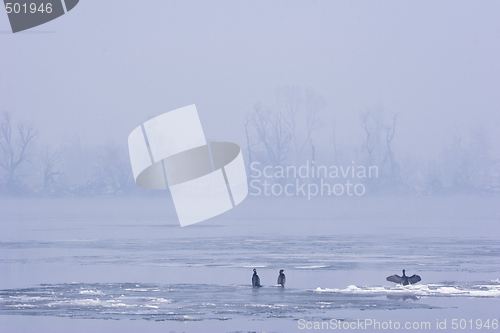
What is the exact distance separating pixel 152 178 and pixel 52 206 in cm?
733

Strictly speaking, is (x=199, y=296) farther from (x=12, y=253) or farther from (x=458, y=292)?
(x=12, y=253)

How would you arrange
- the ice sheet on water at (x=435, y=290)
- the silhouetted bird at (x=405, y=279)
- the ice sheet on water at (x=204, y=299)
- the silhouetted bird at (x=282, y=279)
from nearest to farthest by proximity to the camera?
the ice sheet on water at (x=204, y=299), the ice sheet on water at (x=435, y=290), the silhouetted bird at (x=282, y=279), the silhouetted bird at (x=405, y=279)

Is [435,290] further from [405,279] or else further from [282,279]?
[282,279]

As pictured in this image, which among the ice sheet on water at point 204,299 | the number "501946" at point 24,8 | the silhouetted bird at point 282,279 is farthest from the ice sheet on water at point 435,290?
the number "501946" at point 24,8

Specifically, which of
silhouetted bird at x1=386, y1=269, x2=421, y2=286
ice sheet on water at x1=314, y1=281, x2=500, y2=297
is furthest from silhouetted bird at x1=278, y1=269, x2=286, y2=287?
silhouetted bird at x1=386, y1=269, x2=421, y2=286

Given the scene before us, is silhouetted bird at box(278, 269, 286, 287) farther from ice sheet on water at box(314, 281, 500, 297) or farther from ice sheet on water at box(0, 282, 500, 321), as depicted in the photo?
ice sheet on water at box(314, 281, 500, 297)

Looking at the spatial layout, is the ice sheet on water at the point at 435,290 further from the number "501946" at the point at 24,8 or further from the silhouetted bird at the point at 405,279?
the number "501946" at the point at 24,8

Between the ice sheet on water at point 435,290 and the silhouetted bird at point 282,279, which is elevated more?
the silhouetted bird at point 282,279

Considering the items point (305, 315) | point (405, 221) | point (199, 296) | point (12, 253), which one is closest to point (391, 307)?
point (305, 315)

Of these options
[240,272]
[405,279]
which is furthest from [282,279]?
[405,279]

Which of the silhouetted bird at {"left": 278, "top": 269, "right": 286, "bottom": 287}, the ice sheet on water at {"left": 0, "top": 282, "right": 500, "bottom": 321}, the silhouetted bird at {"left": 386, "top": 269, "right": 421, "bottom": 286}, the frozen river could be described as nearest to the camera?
the frozen river

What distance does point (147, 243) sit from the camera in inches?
656

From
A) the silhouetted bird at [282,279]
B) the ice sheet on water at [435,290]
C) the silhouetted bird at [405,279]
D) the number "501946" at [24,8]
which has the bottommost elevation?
the ice sheet on water at [435,290]

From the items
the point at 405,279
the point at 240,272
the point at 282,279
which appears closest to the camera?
the point at 282,279
